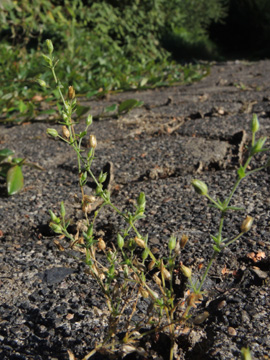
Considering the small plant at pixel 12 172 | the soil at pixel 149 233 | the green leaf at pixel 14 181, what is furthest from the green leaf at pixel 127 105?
the green leaf at pixel 14 181

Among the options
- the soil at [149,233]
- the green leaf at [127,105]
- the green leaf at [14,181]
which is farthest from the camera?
the green leaf at [127,105]

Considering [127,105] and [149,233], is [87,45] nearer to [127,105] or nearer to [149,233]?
[127,105]

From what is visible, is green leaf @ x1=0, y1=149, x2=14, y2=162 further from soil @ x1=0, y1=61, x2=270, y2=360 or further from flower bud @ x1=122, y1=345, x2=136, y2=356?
flower bud @ x1=122, y1=345, x2=136, y2=356

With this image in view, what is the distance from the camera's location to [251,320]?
0.79 m

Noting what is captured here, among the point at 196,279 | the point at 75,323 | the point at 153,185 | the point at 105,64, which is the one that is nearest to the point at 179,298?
the point at 196,279

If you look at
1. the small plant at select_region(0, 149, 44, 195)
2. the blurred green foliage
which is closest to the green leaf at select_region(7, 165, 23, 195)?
the small plant at select_region(0, 149, 44, 195)

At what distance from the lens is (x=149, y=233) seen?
3.78 feet

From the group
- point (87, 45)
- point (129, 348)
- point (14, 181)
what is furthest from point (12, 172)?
point (87, 45)

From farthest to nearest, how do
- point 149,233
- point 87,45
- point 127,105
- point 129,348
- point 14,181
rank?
point 87,45
point 127,105
point 14,181
point 149,233
point 129,348

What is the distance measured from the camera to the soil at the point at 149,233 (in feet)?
2.50

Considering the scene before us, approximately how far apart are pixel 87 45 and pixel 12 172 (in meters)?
4.14

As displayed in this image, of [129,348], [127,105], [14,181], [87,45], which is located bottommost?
[87,45]

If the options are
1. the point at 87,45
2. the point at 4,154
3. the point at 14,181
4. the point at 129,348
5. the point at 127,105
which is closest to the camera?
the point at 129,348

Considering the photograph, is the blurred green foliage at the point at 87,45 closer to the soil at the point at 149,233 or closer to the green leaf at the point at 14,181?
the soil at the point at 149,233
